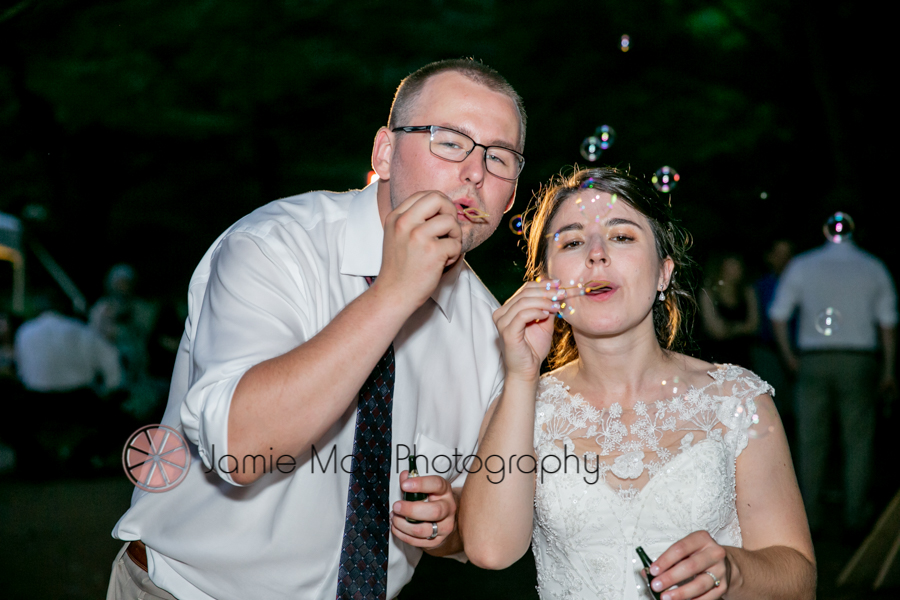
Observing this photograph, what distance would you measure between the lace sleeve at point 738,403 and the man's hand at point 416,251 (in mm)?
913

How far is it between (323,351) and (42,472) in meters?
6.19

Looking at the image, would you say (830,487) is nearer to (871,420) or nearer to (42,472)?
(871,420)

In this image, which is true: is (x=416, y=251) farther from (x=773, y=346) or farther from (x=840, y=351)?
(x=773, y=346)

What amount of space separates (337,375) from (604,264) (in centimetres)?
78

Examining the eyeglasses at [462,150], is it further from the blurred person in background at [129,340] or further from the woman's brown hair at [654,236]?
the blurred person in background at [129,340]

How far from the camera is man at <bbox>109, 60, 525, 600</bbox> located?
3.79 feet

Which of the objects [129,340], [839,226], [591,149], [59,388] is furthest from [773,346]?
[59,388]

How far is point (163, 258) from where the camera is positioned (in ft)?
29.2

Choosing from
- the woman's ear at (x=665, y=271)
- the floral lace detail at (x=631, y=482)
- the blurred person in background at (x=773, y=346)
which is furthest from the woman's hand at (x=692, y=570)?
the blurred person in background at (x=773, y=346)

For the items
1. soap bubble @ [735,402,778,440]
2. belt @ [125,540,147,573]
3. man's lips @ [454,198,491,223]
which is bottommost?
belt @ [125,540,147,573]

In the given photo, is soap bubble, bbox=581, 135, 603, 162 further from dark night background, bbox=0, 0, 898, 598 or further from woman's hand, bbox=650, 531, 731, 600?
dark night background, bbox=0, 0, 898, 598

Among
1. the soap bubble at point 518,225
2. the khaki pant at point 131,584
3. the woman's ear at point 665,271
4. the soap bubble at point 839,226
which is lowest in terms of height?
the khaki pant at point 131,584

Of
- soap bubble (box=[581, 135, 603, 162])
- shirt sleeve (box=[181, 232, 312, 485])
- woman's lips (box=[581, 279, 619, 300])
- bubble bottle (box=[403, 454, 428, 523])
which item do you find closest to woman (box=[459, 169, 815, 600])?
woman's lips (box=[581, 279, 619, 300])

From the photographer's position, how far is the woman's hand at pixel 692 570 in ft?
4.32
